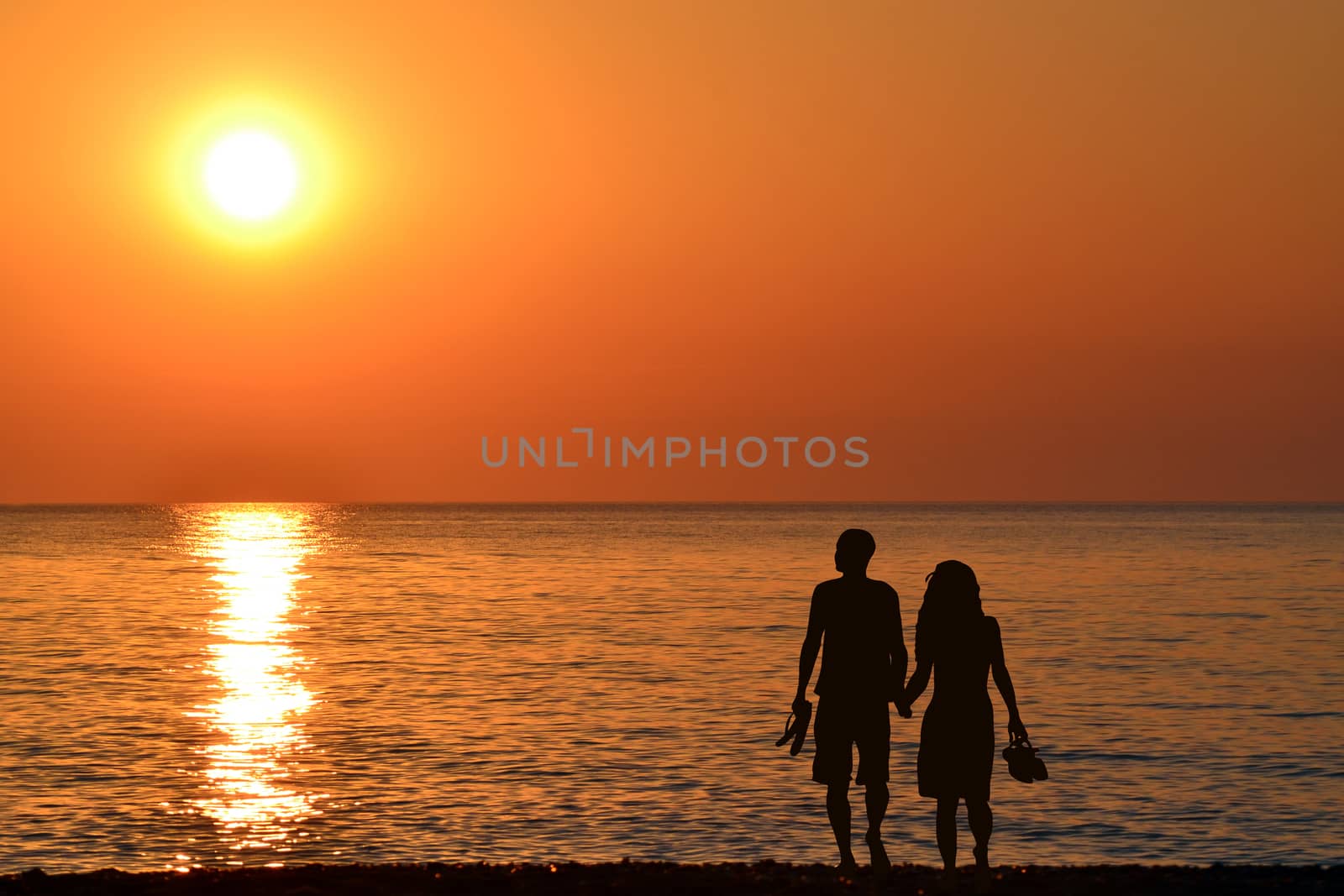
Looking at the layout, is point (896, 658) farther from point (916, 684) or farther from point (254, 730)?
point (254, 730)

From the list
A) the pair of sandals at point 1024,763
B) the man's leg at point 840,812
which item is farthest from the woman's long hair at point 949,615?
the man's leg at point 840,812

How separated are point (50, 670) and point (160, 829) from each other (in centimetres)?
1822

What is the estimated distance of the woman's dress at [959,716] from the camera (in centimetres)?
1185

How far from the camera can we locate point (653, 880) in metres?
12.7

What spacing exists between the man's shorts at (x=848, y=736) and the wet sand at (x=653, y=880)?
2.94ft

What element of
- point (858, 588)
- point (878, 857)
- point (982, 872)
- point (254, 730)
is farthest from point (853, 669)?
point (254, 730)

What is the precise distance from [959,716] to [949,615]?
0.80 metres

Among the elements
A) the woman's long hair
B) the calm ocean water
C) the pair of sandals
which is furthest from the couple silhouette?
the calm ocean water

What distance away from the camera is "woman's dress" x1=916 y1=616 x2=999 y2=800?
38.9 ft

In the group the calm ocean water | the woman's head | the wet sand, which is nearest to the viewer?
the woman's head

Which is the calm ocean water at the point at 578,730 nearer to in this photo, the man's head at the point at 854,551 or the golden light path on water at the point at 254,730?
the golden light path on water at the point at 254,730

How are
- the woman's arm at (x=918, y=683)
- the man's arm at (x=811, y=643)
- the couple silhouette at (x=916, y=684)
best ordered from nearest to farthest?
the woman's arm at (x=918, y=683) < the couple silhouette at (x=916, y=684) < the man's arm at (x=811, y=643)

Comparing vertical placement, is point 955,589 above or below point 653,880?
above

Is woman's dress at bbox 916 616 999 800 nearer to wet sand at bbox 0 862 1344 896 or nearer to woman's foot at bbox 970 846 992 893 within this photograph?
woman's foot at bbox 970 846 992 893
